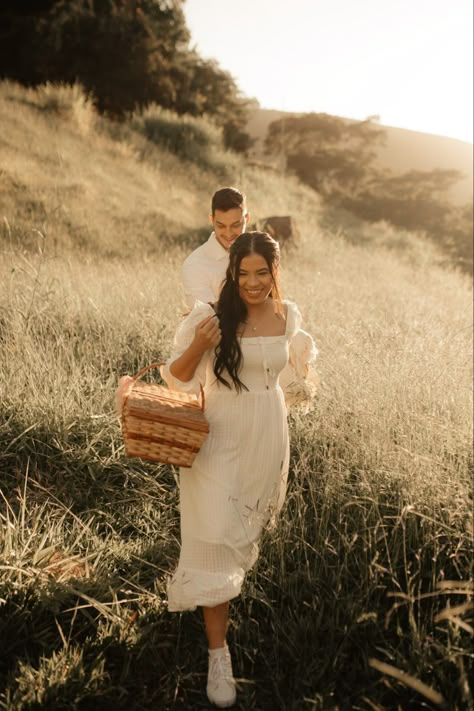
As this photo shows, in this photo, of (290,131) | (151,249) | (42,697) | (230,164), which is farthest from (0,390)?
(290,131)

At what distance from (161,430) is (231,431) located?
296mm

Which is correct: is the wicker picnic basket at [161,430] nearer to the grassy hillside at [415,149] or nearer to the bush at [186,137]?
the bush at [186,137]

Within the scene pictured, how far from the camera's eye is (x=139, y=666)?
2.40 metres

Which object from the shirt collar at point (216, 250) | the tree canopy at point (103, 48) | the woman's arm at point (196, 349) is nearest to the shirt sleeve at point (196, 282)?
the shirt collar at point (216, 250)

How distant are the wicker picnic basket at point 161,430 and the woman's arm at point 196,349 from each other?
0.48 ft

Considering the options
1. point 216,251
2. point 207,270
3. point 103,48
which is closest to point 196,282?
point 207,270

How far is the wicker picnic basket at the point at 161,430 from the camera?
2.32 metres

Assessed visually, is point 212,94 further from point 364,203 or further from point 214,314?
point 214,314

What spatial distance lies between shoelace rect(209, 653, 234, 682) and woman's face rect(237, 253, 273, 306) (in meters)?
1.40

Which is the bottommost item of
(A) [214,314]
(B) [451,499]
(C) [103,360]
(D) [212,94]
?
A: (C) [103,360]

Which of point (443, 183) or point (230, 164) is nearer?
point (230, 164)

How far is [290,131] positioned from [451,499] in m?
25.4

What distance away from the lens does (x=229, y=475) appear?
7.95 feet

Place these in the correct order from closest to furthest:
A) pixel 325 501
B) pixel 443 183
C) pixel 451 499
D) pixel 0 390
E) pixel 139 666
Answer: pixel 139 666
pixel 451 499
pixel 325 501
pixel 0 390
pixel 443 183
